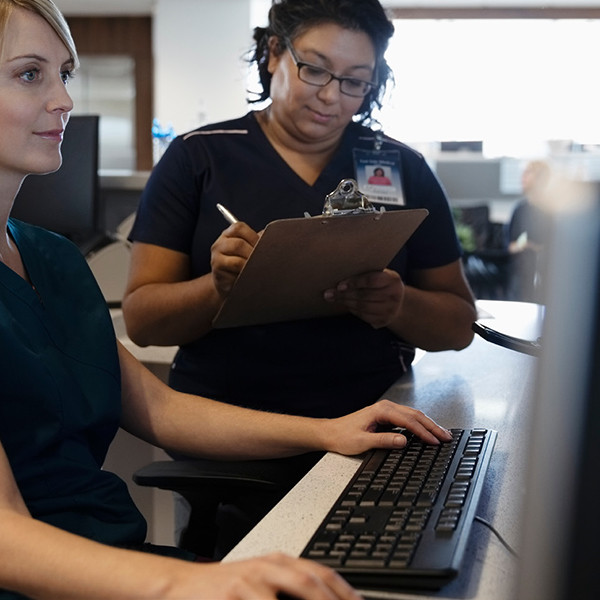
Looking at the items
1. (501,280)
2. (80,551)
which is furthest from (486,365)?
(501,280)

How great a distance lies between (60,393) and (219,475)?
0.27m

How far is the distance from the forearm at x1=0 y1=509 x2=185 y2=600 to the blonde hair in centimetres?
62

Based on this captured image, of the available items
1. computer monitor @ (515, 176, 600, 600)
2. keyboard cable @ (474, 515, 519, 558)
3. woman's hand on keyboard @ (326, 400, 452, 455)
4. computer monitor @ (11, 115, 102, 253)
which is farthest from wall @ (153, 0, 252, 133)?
computer monitor @ (515, 176, 600, 600)

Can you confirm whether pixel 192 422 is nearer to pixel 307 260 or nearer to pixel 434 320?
pixel 307 260

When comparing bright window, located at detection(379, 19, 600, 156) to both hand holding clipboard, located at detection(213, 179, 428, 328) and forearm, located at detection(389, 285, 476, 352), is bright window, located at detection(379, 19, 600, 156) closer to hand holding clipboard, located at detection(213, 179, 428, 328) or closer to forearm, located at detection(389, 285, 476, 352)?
forearm, located at detection(389, 285, 476, 352)

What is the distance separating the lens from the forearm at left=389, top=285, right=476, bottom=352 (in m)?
1.72

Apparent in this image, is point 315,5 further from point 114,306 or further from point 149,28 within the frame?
point 149,28

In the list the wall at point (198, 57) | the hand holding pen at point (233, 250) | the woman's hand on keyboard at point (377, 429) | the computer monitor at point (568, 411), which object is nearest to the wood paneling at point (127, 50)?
the wall at point (198, 57)

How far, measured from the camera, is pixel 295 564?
0.67m

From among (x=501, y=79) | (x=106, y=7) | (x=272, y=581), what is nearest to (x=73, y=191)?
(x=272, y=581)

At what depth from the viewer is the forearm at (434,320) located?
1718mm

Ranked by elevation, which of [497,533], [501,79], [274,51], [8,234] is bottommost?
[497,533]

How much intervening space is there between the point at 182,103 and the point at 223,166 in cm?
743

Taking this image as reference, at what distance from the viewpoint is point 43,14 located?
44.4 inches
